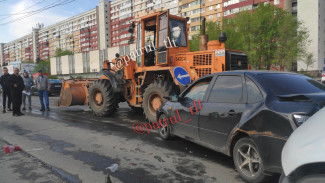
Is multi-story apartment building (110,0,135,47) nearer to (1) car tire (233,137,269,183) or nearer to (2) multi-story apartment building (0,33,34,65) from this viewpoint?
(2) multi-story apartment building (0,33,34,65)

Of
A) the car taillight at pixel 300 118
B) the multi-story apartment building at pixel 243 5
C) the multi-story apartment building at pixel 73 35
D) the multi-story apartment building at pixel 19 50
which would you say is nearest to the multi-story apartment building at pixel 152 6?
the multi-story apartment building at pixel 243 5

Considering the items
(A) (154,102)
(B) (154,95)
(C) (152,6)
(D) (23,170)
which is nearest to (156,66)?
(B) (154,95)

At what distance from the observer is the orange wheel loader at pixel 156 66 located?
622 cm

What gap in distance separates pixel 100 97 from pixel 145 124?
2.55 m

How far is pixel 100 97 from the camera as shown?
8648mm

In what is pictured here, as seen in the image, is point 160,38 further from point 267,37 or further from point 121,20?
point 121,20

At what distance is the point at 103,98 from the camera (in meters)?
8.36

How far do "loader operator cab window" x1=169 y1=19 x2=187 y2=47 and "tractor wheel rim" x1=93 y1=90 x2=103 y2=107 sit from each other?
11.2 ft

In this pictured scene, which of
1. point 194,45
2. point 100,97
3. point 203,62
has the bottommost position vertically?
point 100,97

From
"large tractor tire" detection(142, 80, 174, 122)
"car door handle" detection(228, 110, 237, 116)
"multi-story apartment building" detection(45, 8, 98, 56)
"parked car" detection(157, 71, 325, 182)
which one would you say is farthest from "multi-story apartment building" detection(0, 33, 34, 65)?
"car door handle" detection(228, 110, 237, 116)

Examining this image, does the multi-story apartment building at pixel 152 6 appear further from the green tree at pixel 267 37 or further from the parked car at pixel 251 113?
the parked car at pixel 251 113

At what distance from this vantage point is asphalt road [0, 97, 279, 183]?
336 centimetres

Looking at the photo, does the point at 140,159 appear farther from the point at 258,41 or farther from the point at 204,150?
the point at 258,41

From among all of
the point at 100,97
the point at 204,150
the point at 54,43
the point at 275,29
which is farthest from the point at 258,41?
the point at 54,43
